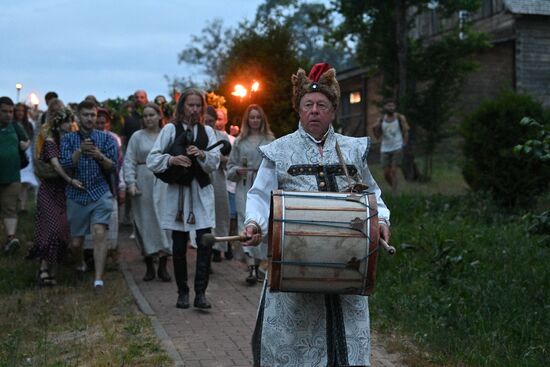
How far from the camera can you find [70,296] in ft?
28.8

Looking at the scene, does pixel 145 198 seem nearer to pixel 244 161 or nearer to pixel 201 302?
pixel 244 161

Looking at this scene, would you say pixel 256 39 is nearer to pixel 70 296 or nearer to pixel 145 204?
pixel 145 204

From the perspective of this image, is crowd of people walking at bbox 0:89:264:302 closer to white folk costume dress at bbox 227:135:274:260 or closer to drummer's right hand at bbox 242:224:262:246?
white folk costume dress at bbox 227:135:274:260

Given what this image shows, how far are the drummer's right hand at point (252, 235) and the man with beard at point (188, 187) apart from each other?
3.67 metres

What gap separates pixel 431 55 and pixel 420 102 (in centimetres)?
122

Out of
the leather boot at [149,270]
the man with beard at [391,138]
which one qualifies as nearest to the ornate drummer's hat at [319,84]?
the leather boot at [149,270]

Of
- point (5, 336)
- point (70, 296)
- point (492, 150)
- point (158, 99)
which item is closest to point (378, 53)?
point (492, 150)

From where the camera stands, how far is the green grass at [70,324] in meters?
6.27

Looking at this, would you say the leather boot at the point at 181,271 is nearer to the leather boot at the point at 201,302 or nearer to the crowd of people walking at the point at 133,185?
the crowd of people walking at the point at 133,185

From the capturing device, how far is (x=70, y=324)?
748 cm

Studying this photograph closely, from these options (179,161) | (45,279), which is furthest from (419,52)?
(179,161)

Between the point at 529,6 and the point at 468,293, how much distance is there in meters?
23.1

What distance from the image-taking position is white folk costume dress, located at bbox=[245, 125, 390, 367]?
4.19 metres

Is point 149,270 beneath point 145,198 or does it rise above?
beneath
